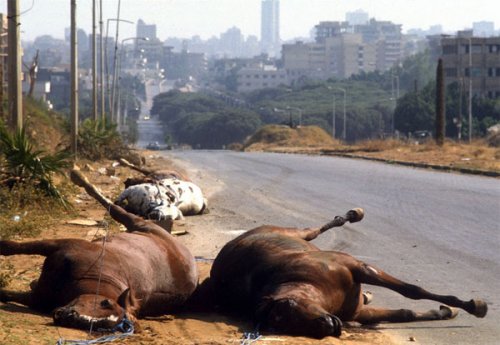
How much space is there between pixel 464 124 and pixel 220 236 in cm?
8429

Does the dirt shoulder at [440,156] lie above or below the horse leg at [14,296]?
below

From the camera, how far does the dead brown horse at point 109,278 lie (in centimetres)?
802

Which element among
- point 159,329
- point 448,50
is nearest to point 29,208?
point 159,329

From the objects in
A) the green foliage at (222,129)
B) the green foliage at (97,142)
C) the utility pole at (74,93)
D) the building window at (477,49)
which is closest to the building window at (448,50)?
the building window at (477,49)

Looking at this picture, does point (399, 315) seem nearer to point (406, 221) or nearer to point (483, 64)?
point (406, 221)

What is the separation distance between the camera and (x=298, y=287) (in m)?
8.71

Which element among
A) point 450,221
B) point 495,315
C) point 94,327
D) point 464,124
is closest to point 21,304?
point 94,327

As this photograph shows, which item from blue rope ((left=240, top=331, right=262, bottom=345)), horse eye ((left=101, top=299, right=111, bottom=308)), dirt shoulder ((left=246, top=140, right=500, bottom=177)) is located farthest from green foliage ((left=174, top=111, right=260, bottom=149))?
horse eye ((left=101, top=299, right=111, bottom=308))

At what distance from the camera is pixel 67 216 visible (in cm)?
1764

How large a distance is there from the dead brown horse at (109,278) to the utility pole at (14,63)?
35.8 feet

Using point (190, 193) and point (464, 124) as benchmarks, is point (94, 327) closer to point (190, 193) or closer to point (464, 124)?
point (190, 193)

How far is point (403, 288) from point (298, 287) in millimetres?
1173

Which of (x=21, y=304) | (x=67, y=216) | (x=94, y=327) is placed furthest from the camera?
(x=67, y=216)

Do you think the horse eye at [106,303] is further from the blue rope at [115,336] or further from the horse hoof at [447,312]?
the horse hoof at [447,312]
